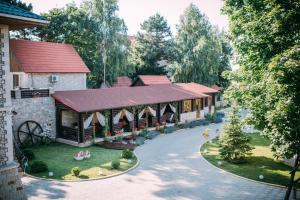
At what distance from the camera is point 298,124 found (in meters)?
11.4

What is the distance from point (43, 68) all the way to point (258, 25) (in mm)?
20989

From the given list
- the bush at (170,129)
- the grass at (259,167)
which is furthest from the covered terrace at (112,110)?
the grass at (259,167)

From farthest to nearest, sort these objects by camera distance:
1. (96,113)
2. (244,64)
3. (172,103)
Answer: (172,103), (96,113), (244,64)

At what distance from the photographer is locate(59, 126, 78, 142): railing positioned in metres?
23.7

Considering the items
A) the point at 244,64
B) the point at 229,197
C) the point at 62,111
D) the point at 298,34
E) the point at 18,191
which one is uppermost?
the point at 298,34

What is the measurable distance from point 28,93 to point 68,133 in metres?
4.62

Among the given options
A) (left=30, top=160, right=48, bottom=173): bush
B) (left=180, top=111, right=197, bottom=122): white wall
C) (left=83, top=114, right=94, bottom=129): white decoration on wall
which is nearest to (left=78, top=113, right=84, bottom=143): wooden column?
(left=83, top=114, right=94, bottom=129): white decoration on wall

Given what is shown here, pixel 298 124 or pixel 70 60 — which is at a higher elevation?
pixel 70 60

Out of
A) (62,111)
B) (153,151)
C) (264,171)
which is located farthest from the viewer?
(62,111)

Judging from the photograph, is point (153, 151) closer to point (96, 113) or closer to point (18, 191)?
point (96, 113)

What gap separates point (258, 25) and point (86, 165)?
1300cm

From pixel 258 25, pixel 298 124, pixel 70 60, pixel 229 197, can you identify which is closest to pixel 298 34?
pixel 258 25

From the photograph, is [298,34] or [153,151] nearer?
[298,34]

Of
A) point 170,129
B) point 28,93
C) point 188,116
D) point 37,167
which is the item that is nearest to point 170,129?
point 170,129
